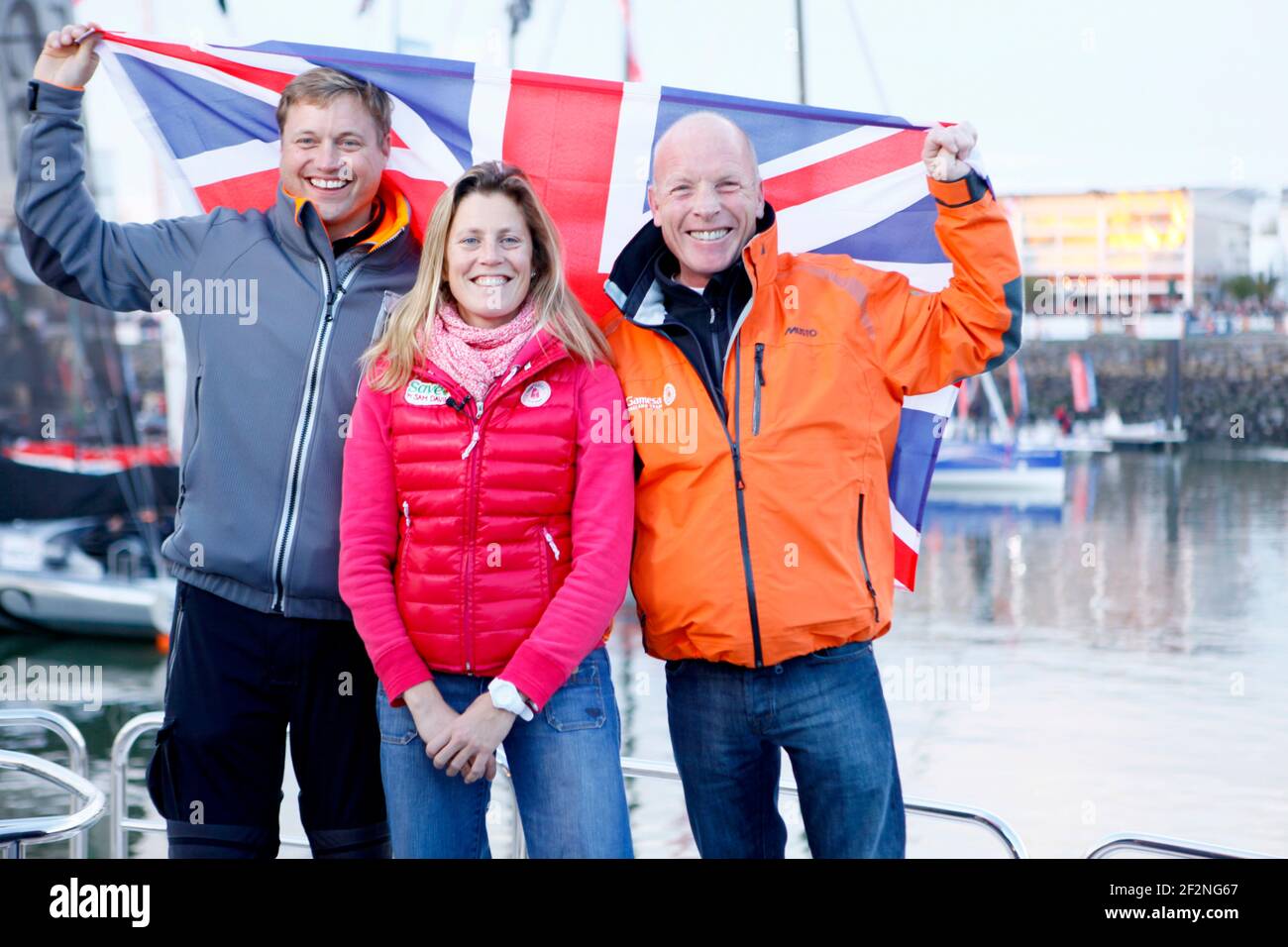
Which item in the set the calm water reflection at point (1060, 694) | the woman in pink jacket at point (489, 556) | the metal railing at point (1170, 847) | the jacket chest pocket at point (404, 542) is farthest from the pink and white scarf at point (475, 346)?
the calm water reflection at point (1060, 694)

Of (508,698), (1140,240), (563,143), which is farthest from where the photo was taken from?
(1140,240)

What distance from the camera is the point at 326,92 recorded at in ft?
7.88

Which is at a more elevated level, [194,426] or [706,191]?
[706,191]

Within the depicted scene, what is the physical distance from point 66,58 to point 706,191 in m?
1.29

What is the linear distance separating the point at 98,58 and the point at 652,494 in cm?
146

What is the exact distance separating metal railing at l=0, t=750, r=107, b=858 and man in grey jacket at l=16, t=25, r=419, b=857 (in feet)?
0.83

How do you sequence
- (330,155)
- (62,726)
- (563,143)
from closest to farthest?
(330,155) → (62,726) → (563,143)

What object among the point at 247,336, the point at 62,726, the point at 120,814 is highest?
the point at 247,336

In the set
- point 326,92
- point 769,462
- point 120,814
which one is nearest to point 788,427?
point 769,462

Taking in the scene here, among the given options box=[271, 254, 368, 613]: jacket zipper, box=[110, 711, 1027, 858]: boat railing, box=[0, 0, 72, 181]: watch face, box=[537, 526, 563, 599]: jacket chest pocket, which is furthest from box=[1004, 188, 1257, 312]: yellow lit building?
box=[537, 526, 563, 599]: jacket chest pocket

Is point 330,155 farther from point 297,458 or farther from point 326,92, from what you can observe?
point 297,458

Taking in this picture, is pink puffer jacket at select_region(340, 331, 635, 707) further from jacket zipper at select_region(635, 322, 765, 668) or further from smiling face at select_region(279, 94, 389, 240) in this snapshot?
smiling face at select_region(279, 94, 389, 240)

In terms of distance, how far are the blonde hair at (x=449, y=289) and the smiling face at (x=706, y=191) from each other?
220 millimetres

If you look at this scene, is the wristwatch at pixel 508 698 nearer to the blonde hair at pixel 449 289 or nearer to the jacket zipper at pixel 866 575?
the blonde hair at pixel 449 289
